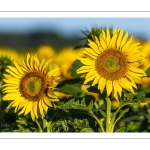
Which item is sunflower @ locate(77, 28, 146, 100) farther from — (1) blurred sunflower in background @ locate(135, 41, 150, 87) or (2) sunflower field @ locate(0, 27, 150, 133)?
(1) blurred sunflower in background @ locate(135, 41, 150, 87)

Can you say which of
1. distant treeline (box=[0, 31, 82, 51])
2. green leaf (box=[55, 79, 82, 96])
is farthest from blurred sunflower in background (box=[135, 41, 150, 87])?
distant treeline (box=[0, 31, 82, 51])

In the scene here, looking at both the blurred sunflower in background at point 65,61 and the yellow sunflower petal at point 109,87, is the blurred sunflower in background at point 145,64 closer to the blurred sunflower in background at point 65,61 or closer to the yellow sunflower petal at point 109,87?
the blurred sunflower in background at point 65,61

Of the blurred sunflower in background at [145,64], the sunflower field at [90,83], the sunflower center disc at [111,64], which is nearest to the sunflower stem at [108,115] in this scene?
the sunflower field at [90,83]

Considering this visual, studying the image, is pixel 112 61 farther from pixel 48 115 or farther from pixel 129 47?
pixel 48 115

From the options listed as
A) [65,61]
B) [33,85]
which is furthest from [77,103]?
[65,61]
